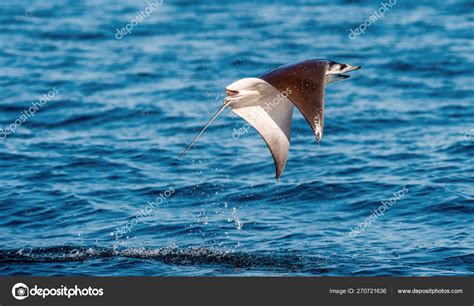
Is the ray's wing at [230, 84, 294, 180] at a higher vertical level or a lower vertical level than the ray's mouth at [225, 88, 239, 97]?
lower

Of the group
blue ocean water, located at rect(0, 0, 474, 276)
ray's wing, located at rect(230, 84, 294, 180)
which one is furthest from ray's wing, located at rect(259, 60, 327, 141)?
blue ocean water, located at rect(0, 0, 474, 276)

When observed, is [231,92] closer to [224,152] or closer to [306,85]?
[306,85]

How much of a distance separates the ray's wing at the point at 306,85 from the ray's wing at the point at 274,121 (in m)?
0.71

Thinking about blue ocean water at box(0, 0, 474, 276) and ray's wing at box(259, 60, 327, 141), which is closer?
ray's wing at box(259, 60, 327, 141)

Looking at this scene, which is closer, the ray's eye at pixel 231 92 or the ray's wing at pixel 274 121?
the ray's eye at pixel 231 92

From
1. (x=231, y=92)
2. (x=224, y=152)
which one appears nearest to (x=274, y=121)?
(x=231, y=92)

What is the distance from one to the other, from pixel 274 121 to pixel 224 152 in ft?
13.1

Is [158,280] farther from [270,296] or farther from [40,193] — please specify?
[40,193]

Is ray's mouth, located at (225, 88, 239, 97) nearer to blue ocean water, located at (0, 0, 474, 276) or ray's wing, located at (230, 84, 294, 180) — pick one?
ray's wing, located at (230, 84, 294, 180)

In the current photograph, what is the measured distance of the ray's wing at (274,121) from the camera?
9641mm

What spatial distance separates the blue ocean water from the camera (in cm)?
1002

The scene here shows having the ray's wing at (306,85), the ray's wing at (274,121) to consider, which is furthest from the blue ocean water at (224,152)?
the ray's wing at (306,85)

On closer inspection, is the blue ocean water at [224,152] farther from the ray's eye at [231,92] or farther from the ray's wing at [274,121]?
the ray's eye at [231,92]

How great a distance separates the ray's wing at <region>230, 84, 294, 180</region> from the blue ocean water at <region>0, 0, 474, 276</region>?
1.12 meters
